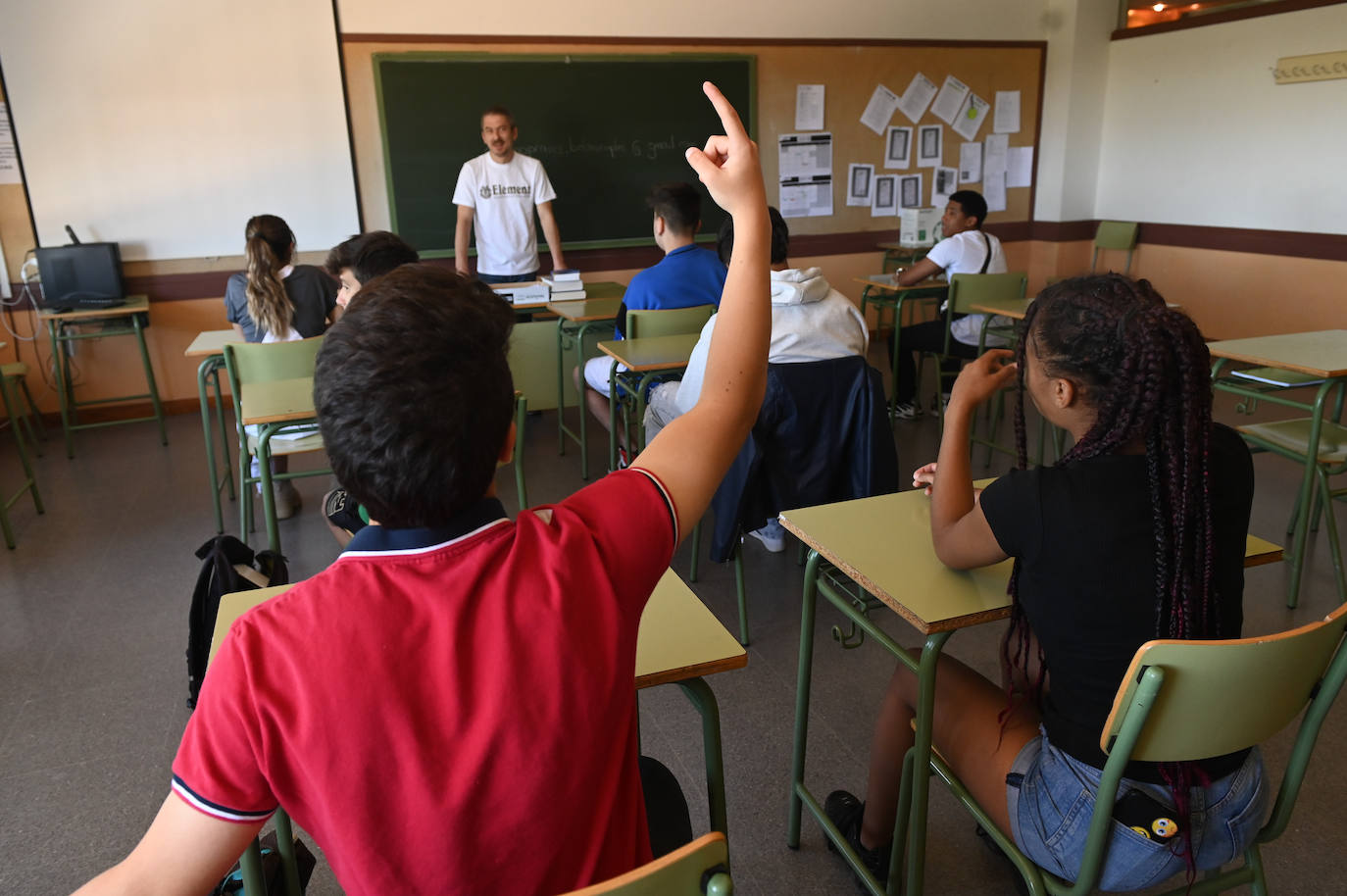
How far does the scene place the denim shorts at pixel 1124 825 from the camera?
1225 mm

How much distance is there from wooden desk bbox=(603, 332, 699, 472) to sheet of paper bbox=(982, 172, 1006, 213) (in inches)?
172

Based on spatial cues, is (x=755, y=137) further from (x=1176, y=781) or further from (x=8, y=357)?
(x=1176, y=781)

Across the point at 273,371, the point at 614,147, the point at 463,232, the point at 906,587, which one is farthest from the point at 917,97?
the point at 906,587

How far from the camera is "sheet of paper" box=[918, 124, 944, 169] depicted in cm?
670

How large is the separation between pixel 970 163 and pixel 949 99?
0.50 metres

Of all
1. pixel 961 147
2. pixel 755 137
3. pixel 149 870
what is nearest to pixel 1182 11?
pixel 961 147

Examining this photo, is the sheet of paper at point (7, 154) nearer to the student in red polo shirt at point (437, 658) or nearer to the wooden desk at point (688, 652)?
the wooden desk at point (688, 652)

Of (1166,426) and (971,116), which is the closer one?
(1166,426)

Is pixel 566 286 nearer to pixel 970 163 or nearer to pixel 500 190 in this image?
pixel 500 190

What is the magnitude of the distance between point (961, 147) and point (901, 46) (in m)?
0.90

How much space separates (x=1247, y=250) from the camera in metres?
6.09

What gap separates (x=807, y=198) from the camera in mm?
6492

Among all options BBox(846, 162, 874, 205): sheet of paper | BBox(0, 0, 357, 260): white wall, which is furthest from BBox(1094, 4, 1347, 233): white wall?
BBox(0, 0, 357, 260): white wall

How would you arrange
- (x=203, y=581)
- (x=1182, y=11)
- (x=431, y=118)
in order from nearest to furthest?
(x=203, y=581) → (x=431, y=118) → (x=1182, y=11)
